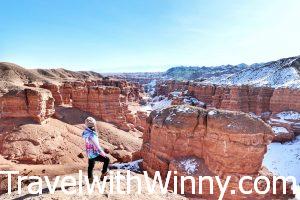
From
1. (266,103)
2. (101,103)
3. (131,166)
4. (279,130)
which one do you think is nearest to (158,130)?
(131,166)

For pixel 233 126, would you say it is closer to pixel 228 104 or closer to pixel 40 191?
pixel 40 191

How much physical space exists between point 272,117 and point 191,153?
31027mm

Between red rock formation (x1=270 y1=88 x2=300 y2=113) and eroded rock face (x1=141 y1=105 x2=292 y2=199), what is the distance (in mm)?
32422

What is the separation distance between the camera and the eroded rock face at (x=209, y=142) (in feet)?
62.9

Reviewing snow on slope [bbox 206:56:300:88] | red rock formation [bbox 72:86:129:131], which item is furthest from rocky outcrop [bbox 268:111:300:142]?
red rock formation [bbox 72:86:129:131]

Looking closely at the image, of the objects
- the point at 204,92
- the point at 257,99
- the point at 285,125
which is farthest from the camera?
the point at 204,92

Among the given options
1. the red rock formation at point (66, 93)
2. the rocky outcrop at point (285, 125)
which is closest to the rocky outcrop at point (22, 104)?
the red rock formation at point (66, 93)

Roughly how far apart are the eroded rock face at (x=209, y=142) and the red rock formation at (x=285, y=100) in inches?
1276

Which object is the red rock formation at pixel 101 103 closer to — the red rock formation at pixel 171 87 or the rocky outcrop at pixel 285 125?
the rocky outcrop at pixel 285 125

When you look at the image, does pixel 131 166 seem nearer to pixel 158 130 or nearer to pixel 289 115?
pixel 158 130

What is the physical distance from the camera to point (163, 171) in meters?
21.7

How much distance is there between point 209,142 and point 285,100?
34180 mm

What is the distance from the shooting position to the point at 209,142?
2019cm

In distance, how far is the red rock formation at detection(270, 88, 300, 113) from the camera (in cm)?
4925
